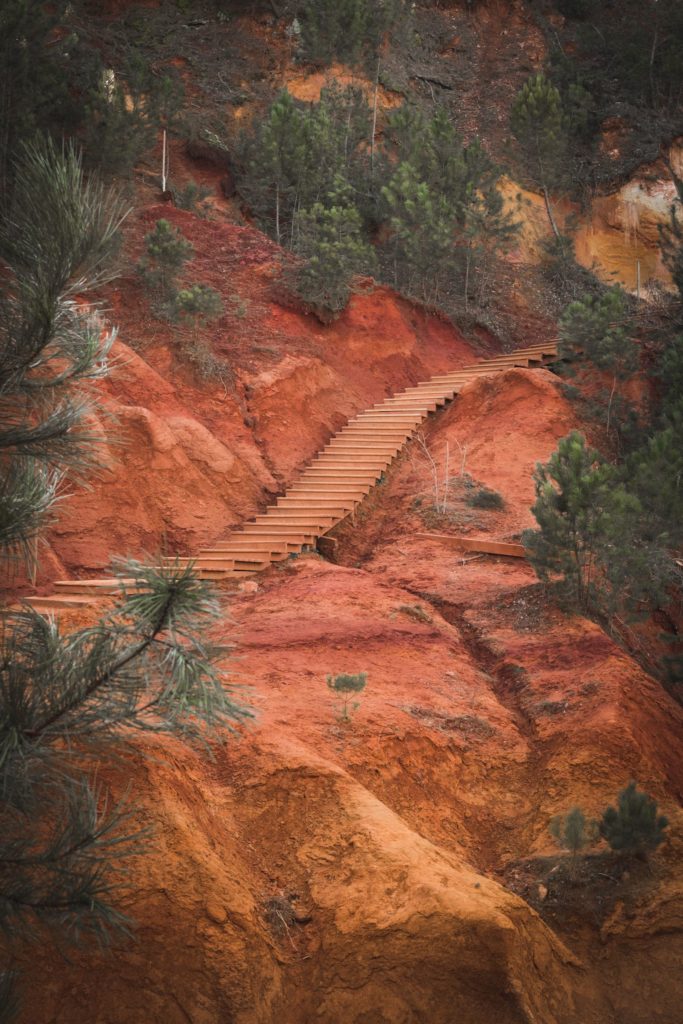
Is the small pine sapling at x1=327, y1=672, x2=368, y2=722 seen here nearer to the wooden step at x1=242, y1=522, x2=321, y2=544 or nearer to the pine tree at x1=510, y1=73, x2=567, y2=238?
the wooden step at x1=242, y1=522, x2=321, y2=544

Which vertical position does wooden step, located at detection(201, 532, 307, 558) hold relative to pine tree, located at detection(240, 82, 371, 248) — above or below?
below

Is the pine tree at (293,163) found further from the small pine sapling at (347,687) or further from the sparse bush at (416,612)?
the small pine sapling at (347,687)

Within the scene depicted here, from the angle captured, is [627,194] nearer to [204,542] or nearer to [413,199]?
[413,199]

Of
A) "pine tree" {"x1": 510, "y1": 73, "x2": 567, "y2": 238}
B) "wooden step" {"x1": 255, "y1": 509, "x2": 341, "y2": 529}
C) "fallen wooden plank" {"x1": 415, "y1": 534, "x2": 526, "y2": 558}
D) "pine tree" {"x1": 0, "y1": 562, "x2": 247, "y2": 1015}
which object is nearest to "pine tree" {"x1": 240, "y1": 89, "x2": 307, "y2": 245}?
"pine tree" {"x1": 510, "y1": 73, "x2": 567, "y2": 238}

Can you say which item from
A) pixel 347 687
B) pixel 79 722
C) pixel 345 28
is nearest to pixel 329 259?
pixel 345 28

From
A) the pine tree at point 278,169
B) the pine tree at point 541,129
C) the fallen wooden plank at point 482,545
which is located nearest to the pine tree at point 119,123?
the pine tree at point 278,169
